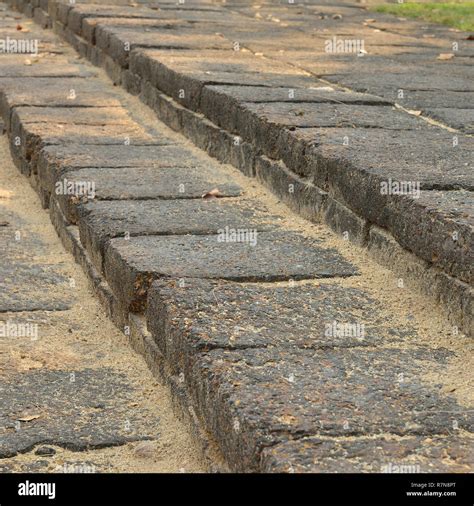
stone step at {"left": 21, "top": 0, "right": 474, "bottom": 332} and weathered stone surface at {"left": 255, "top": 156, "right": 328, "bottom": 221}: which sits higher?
stone step at {"left": 21, "top": 0, "right": 474, "bottom": 332}

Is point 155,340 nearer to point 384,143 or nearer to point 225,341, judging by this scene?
point 225,341

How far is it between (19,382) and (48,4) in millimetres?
6509

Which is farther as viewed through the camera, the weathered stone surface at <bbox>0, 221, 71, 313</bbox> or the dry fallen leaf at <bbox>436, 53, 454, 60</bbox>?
the dry fallen leaf at <bbox>436, 53, 454, 60</bbox>

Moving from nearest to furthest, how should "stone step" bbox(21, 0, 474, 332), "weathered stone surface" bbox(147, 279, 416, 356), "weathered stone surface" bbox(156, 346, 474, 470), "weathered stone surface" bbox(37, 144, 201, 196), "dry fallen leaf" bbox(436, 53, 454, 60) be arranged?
"weathered stone surface" bbox(156, 346, 474, 470)
"weathered stone surface" bbox(147, 279, 416, 356)
"stone step" bbox(21, 0, 474, 332)
"weathered stone surface" bbox(37, 144, 201, 196)
"dry fallen leaf" bbox(436, 53, 454, 60)

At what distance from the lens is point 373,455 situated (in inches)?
82.7

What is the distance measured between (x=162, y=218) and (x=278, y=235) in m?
0.41


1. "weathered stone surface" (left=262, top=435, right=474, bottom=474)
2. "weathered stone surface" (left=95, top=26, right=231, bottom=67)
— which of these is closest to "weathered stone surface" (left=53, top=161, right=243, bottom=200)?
"weathered stone surface" (left=262, top=435, right=474, bottom=474)

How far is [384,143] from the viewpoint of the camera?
3.78 meters

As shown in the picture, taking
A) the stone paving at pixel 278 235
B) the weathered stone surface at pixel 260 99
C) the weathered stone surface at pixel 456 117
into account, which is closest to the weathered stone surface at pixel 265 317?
the stone paving at pixel 278 235

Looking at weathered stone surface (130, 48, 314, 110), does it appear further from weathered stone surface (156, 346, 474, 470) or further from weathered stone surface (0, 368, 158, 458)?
weathered stone surface (156, 346, 474, 470)

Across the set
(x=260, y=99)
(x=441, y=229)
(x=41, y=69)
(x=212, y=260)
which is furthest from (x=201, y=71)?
(x=441, y=229)

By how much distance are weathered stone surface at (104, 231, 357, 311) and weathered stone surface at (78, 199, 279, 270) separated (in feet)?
0.28

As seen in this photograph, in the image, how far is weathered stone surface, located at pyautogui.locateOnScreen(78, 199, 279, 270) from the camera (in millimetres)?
3523

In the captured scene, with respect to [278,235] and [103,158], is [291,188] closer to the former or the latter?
[278,235]
